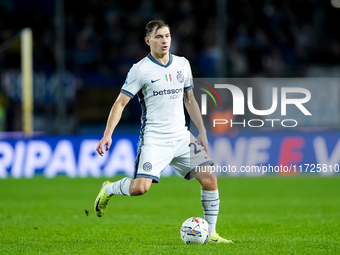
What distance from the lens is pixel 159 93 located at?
6.05 meters

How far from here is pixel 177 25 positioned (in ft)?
55.2

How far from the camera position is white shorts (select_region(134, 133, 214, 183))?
19.8 ft

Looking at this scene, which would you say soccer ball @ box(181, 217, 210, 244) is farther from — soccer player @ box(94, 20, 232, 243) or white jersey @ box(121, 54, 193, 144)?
white jersey @ box(121, 54, 193, 144)

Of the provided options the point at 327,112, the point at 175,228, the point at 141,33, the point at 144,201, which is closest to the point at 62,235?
the point at 175,228

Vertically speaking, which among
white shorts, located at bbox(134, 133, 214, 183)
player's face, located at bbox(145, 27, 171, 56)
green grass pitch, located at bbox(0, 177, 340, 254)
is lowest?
green grass pitch, located at bbox(0, 177, 340, 254)

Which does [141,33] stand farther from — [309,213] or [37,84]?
[309,213]

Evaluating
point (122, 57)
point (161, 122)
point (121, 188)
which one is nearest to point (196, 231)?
point (121, 188)

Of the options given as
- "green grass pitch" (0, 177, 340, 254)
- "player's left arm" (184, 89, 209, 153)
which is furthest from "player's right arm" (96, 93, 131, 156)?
"green grass pitch" (0, 177, 340, 254)

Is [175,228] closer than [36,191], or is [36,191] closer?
[175,228]

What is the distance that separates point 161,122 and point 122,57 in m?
9.85

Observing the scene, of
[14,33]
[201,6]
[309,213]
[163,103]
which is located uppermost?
[201,6]

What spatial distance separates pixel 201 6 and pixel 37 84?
566 cm

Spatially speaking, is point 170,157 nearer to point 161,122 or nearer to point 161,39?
point 161,122

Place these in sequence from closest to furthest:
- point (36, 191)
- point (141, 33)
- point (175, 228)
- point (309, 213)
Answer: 1. point (175, 228)
2. point (309, 213)
3. point (36, 191)
4. point (141, 33)
